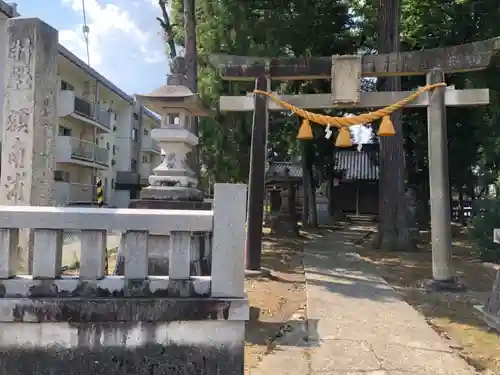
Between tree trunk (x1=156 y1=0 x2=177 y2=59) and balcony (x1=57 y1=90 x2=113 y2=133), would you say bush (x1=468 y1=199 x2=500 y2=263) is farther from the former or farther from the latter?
balcony (x1=57 y1=90 x2=113 y2=133)

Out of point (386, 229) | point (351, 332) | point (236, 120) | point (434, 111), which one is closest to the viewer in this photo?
point (351, 332)

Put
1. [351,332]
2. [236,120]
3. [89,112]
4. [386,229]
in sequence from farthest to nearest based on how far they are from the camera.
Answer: [89,112] < [236,120] < [386,229] < [351,332]

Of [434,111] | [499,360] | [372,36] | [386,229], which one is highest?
[372,36]

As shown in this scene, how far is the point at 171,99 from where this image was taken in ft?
20.0

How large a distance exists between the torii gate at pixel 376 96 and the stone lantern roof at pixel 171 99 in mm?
3486

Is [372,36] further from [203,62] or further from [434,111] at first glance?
[434,111]

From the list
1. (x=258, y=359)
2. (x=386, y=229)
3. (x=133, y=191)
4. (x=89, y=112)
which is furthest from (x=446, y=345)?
(x=133, y=191)

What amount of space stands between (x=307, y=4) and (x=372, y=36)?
3.92m

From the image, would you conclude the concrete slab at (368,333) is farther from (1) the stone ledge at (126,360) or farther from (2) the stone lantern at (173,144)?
(2) the stone lantern at (173,144)

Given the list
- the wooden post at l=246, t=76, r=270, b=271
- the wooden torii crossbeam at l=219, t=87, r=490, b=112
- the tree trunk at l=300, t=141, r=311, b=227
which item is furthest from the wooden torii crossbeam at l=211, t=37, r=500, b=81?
the tree trunk at l=300, t=141, r=311, b=227

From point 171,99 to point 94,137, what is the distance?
74.3ft

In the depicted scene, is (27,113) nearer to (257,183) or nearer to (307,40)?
(257,183)

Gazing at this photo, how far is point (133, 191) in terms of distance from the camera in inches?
1232

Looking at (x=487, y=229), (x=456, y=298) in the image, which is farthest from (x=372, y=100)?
(x=487, y=229)
